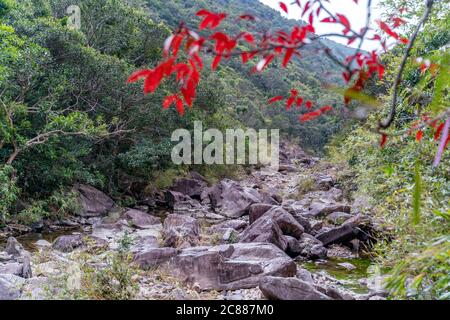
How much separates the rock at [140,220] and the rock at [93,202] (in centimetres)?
120

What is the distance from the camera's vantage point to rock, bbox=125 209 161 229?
1097 cm

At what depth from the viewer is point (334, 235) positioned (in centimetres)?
925

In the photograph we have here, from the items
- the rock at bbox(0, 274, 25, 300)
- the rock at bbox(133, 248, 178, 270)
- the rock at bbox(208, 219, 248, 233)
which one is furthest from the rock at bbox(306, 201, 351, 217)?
the rock at bbox(0, 274, 25, 300)

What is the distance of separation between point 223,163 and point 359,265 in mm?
11829

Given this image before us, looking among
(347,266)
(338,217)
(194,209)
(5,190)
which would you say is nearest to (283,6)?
(347,266)

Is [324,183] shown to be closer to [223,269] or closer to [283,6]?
[223,269]

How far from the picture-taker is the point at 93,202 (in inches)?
496

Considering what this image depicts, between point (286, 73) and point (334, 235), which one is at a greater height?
point (286, 73)

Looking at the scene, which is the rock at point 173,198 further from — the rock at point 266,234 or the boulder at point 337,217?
the rock at point 266,234

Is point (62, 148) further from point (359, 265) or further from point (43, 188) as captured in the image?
point (359, 265)

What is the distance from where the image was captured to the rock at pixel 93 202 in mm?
12141

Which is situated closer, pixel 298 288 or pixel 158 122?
pixel 298 288
